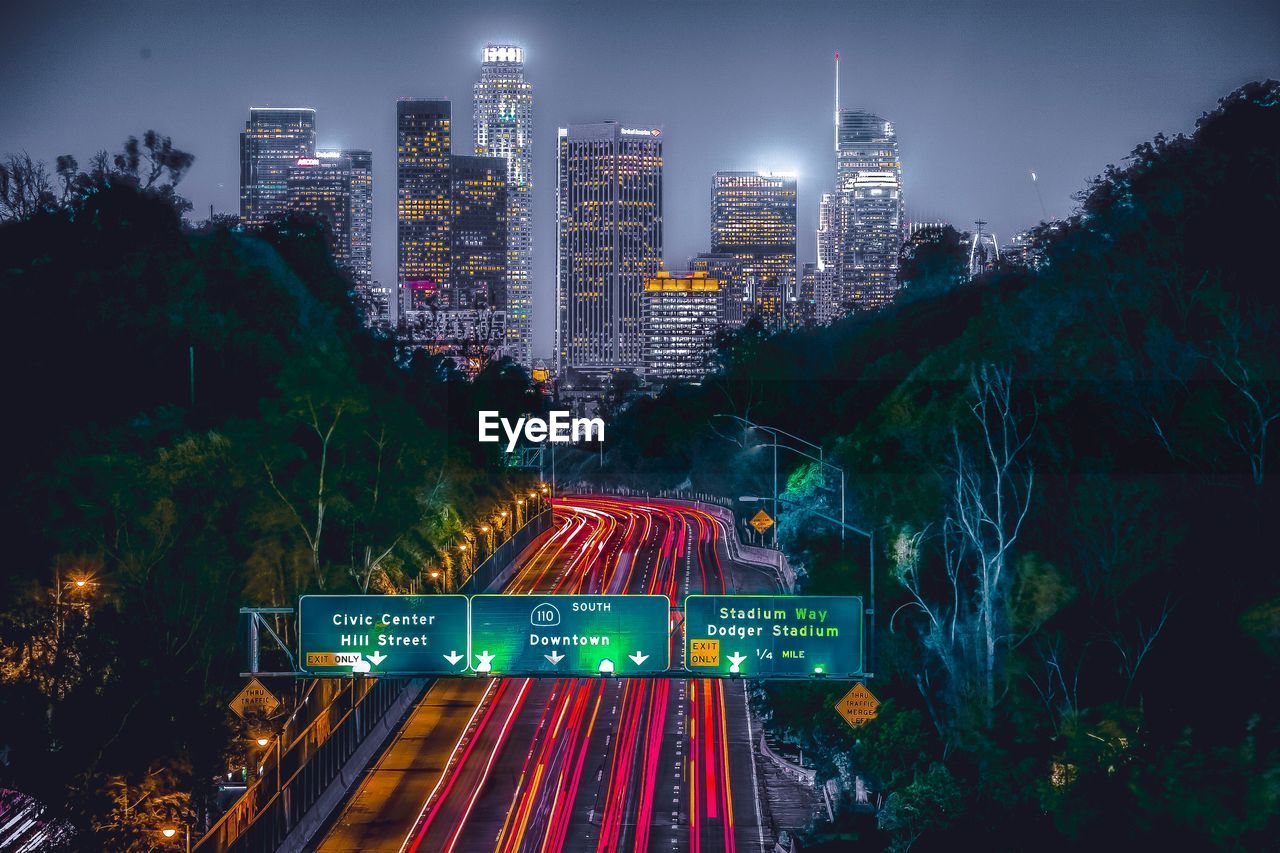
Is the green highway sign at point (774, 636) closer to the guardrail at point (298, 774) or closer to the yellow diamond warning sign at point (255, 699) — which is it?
the yellow diamond warning sign at point (255, 699)

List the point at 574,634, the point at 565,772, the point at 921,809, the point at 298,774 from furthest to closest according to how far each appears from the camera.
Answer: the point at 565,772 → the point at 298,774 → the point at 921,809 → the point at 574,634

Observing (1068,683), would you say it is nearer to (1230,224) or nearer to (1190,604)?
(1190,604)

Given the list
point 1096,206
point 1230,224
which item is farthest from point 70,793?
point 1096,206

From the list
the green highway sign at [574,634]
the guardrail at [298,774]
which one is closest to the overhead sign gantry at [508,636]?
the green highway sign at [574,634]

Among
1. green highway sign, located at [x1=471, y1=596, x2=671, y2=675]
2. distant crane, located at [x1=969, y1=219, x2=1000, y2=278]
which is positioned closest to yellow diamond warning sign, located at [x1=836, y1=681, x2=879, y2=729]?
green highway sign, located at [x1=471, y1=596, x2=671, y2=675]

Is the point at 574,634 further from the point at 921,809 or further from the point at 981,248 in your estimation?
the point at 981,248

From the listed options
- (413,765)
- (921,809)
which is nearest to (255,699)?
(413,765)
